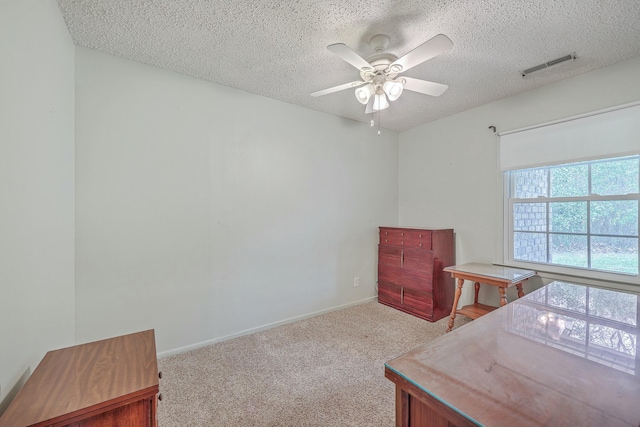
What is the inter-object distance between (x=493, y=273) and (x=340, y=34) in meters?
2.43

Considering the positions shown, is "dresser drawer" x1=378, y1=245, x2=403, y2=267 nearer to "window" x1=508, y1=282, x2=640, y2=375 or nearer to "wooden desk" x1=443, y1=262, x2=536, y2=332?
"wooden desk" x1=443, y1=262, x2=536, y2=332

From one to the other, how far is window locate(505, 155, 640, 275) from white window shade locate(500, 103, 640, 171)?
0.09m

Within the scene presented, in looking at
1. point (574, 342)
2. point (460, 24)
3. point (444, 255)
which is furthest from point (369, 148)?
point (574, 342)

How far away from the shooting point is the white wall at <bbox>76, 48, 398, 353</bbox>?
77.5 inches

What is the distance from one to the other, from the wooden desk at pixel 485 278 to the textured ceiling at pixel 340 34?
179 cm

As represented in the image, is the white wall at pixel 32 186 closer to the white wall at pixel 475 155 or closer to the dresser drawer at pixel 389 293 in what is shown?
the dresser drawer at pixel 389 293

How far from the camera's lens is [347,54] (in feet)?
5.06

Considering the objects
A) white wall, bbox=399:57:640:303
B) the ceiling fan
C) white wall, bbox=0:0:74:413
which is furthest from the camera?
white wall, bbox=399:57:640:303

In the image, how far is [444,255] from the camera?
3.11m

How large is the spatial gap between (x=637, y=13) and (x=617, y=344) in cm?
197

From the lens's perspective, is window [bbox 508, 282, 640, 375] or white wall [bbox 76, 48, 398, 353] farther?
white wall [bbox 76, 48, 398, 353]

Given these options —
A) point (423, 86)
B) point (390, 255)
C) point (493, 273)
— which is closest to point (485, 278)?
point (493, 273)

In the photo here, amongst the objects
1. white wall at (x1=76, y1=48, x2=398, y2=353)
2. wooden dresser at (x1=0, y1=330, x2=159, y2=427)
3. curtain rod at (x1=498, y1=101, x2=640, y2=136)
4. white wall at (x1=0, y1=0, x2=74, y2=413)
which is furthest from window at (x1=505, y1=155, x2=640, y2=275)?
white wall at (x1=0, y1=0, x2=74, y2=413)

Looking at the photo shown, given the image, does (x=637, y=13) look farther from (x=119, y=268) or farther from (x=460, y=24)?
(x=119, y=268)
